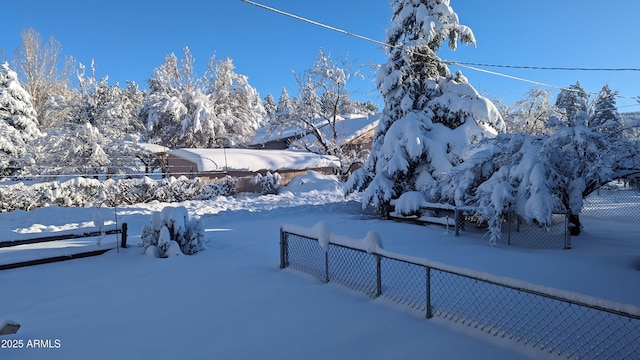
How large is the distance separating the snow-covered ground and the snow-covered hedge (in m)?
8.68

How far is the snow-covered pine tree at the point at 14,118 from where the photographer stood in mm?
19438

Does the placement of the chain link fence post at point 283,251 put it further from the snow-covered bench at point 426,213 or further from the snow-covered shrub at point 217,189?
the snow-covered shrub at point 217,189

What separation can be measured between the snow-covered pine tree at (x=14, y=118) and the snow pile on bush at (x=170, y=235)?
53.9ft

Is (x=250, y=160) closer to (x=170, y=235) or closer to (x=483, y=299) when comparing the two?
(x=170, y=235)

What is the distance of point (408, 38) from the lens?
15.6 meters

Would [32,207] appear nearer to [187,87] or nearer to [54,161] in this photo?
[54,161]

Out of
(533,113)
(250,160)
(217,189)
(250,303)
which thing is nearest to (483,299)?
(250,303)

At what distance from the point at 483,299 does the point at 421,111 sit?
10.6 meters

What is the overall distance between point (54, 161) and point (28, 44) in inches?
796

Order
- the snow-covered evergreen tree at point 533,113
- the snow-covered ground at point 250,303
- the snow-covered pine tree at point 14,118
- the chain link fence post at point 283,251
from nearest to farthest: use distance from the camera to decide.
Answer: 1. the snow-covered ground at point 250,303
2. the chain link fence post at point 283,251
3. the snow-covered pine tree at point 14,118
4. the snow-covered evergreen tree at point 533,113

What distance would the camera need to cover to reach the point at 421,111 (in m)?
14.5

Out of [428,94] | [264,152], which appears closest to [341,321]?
[428,94]

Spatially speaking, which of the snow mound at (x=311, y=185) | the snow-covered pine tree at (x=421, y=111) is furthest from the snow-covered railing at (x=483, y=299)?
the snow mound at (x=311, y=185)

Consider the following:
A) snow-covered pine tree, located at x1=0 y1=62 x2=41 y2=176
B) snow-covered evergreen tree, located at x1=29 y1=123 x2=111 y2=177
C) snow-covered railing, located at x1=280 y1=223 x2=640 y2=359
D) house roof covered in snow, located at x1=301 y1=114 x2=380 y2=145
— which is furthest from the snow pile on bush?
house roof covered in snow, located at x1=301 y1=114 x2=380 y2=145
